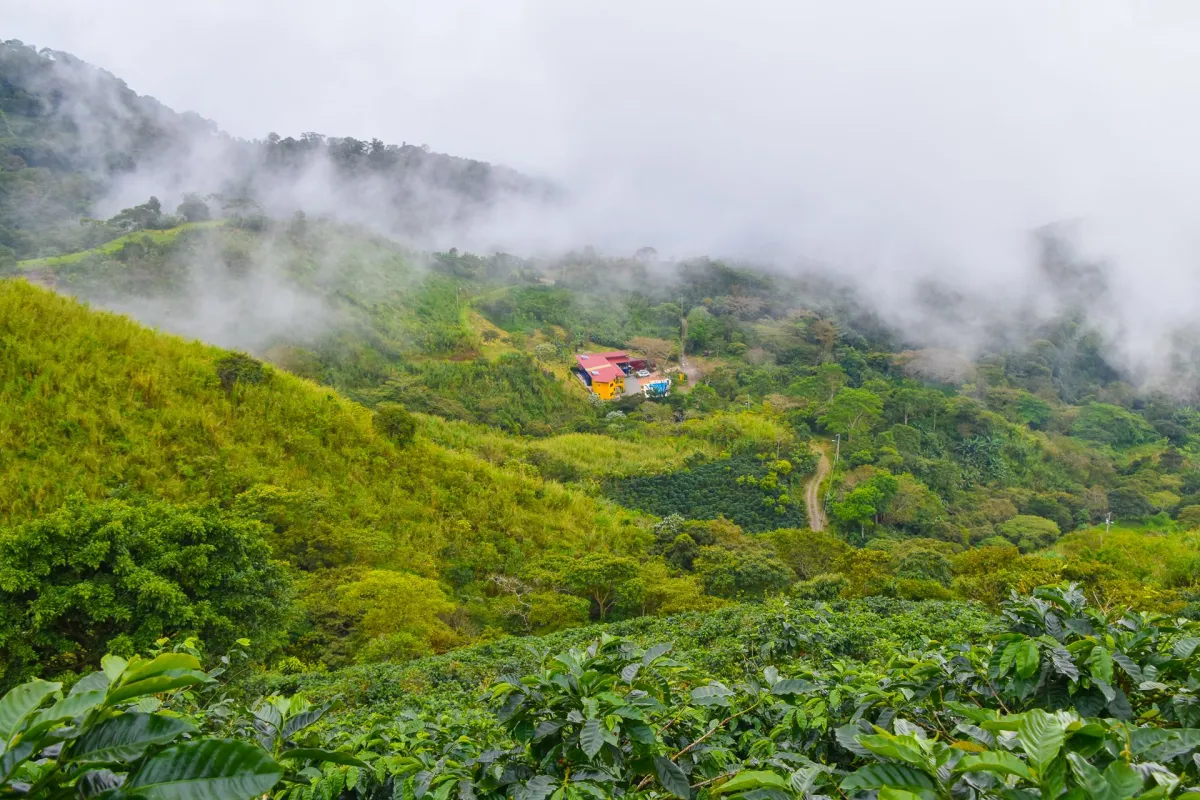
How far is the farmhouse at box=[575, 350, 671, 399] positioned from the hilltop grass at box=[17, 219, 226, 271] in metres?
17.9

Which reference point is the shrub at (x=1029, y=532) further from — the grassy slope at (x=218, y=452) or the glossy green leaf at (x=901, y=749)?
the glossy green leaf at (x=901, y=749)

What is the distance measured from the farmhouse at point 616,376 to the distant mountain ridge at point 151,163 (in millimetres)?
20102

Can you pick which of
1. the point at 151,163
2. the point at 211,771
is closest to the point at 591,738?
the point at 211,771

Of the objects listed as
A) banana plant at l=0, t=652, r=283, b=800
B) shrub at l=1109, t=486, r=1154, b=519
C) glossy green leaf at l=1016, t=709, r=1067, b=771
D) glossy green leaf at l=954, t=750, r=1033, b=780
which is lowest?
banana plant at l=0, t=652, r=283, b=800

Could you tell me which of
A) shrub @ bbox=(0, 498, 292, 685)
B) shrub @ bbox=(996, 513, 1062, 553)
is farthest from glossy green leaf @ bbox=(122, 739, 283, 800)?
shrub @ bbox=(996, 513, 1062, 553)

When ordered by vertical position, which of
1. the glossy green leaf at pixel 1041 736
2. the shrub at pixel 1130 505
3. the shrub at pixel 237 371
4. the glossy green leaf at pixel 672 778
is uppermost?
the shrub at pixel 1130 505

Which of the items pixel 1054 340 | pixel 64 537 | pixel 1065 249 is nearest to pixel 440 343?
pixel 64 537

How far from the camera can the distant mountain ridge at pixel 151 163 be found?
36.8 meters

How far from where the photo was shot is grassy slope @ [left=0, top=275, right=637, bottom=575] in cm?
938

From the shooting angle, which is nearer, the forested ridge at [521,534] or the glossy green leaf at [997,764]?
the glossy green leaf at [997,764]

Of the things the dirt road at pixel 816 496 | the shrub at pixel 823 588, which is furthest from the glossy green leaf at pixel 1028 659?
the dirt road at pixel 816 496

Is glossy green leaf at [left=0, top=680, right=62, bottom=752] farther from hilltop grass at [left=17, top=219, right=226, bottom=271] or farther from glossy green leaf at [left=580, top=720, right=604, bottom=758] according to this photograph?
hilltop grass at [left=17, top=219, right=226, bottom=271]

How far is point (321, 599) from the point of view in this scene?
9086 mm

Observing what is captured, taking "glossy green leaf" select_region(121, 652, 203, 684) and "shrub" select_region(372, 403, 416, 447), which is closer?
"glossy green leaf" select_region(121, 652, 203, 684)
